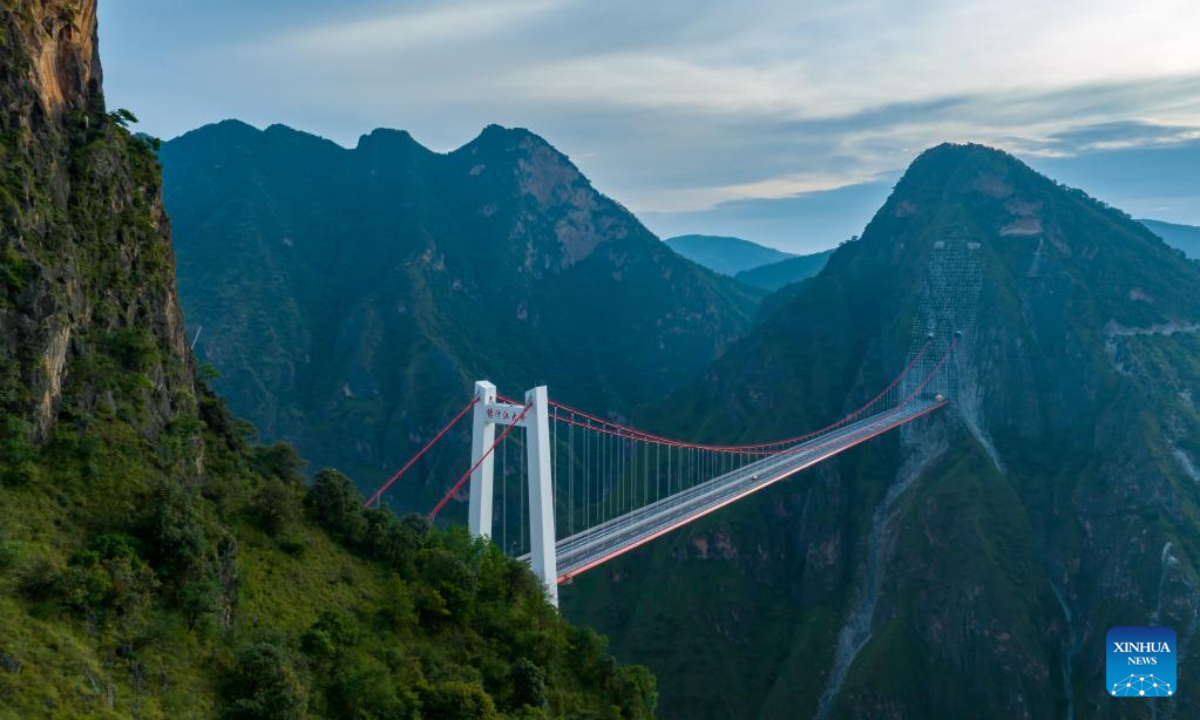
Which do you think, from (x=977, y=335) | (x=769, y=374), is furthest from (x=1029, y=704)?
(x=769, y=374)

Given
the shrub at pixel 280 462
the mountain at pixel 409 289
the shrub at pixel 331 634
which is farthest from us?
the mountain at pixel 409 289

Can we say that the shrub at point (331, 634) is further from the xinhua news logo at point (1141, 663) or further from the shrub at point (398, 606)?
the xinhua news logo at point (1141, 663)

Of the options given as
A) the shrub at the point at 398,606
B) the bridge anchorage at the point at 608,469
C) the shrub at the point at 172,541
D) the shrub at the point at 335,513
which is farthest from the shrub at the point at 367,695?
the bridge anchorage at the point at 608,469

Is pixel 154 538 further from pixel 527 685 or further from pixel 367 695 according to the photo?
pixel 527 685

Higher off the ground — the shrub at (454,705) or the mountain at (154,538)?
the mountain at (154,538)

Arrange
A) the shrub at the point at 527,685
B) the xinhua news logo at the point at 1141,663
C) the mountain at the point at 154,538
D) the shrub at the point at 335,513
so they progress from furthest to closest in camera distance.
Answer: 1. the xinhua news logo at the point at 1141,663
2. the shrub at the point at 335,513
3. the shrub at the point at 527,685
4. the mountain at the point at 154,538

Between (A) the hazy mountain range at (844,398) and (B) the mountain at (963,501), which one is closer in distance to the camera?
(B) the mountain at (963,501)

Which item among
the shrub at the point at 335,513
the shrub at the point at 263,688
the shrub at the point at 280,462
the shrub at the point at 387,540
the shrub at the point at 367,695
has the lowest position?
the shrub at the point at 367,695

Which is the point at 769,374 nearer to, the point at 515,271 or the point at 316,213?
the point at 515,271
